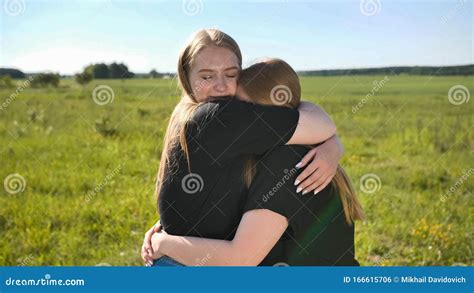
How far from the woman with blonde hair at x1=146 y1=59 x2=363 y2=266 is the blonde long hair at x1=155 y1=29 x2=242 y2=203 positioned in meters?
0.24

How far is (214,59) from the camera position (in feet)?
7.72

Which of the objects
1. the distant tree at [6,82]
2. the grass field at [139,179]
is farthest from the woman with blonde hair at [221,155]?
the distant tree at [6,82]

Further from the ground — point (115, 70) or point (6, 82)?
point (115, 70)

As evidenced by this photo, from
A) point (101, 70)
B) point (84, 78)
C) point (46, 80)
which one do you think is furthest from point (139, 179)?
point (46, 80)

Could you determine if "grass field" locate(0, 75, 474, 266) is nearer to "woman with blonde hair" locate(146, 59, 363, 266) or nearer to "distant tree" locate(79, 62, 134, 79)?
"distant tree" locate(79, 62, 134, 79)

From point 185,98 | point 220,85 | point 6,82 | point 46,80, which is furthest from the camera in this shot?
point 46,80

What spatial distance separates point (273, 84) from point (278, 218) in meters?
0.51

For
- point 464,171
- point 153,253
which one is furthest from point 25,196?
point 464,171

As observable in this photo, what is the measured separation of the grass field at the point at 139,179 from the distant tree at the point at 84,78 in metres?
1.11

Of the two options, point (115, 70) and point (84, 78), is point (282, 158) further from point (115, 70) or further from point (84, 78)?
point (84, 78)

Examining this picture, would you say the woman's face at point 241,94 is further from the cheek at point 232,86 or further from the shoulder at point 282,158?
the shoulder at point 282,158

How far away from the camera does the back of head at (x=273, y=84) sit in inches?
82.1

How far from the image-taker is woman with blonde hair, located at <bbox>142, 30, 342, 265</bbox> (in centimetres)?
200

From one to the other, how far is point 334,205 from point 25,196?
13.2ft
